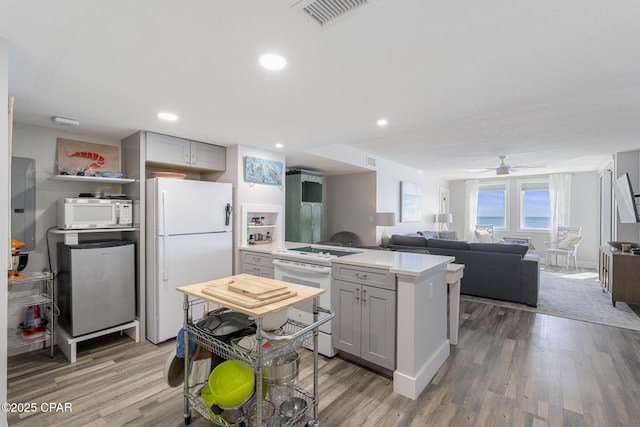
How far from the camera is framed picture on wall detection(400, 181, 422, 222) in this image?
6.55 m

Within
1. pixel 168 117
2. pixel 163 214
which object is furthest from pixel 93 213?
pixel 168 117

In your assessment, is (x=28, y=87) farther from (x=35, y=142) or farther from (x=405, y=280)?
(x=405, y=280)

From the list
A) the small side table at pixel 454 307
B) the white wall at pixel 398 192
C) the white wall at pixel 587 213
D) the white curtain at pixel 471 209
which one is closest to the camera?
the small side table at pixel 454 307

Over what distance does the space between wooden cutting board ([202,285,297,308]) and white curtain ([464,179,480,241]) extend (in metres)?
8.49

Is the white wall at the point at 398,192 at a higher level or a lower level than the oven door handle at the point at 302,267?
higher

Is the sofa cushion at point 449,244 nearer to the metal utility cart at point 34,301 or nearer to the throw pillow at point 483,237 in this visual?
the throw pillow at point 483,237

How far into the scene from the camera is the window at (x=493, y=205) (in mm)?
8398

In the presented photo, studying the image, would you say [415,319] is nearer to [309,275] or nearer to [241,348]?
[309,275]

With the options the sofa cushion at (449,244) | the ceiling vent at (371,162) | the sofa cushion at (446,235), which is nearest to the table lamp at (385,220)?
the sofa cushion at (449,244)

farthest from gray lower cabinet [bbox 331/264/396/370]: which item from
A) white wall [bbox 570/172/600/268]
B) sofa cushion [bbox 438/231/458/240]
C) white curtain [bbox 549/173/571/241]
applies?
white wall [bbox 570/172/600/268]

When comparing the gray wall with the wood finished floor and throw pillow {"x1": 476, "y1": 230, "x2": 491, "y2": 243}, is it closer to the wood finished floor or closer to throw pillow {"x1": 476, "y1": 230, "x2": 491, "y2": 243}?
the wood finished floor

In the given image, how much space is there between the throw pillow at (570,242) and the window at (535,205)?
99 cm

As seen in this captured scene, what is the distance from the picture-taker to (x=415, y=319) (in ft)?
7.02

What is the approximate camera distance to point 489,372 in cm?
246
